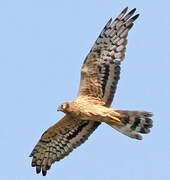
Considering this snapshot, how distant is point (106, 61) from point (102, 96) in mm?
742

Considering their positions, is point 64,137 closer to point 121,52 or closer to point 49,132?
point 49,132

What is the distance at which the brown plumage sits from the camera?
1365 cm

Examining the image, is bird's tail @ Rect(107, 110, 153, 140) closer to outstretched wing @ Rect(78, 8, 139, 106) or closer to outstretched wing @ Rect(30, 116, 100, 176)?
outstretched wing @ Rect(78, 8, 139, 106)

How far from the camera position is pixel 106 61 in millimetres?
13945

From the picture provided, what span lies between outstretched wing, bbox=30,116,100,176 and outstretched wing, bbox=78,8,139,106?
2.64 ft

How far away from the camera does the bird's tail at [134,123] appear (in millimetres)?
13727

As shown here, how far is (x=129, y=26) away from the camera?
551 inches

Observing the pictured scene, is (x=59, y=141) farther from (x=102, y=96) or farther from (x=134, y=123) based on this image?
(x=134, y=123)

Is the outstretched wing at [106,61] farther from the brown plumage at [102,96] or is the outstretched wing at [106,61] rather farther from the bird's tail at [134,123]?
the bird's tail at [134,123]

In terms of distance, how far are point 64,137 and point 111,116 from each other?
4.84 feet

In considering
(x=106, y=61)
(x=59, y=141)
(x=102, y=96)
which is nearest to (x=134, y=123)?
(x=102, y=96)

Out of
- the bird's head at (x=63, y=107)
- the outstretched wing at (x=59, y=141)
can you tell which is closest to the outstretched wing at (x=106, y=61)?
the bird's head at (x=63, y=107)

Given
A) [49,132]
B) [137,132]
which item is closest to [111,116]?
[137,132]

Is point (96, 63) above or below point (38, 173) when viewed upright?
above
